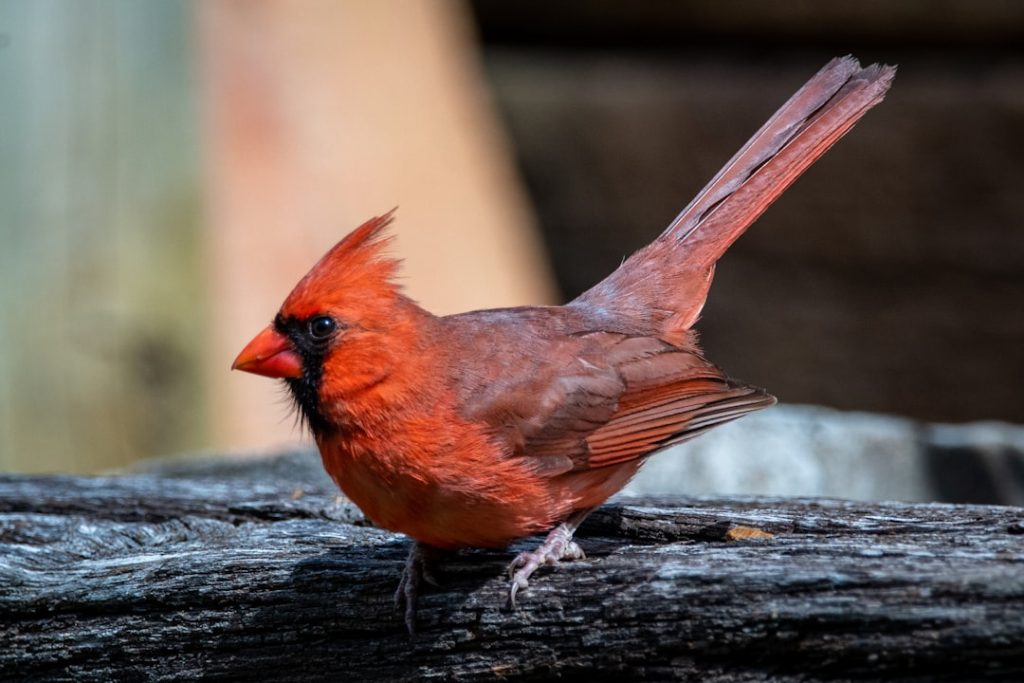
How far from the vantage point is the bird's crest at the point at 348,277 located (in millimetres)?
2828

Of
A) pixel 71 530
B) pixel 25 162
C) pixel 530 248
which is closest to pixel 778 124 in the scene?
pixel 71 530

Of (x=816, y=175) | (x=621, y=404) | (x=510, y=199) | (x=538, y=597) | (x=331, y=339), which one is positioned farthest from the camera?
(x=510, y=199)

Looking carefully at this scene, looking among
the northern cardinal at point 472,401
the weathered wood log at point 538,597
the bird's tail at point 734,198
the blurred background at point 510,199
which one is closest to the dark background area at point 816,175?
the blurred background at point 510,199

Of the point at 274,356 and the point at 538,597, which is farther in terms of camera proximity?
the point at 274,356

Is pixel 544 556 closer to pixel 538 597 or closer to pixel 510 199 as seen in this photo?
pixel 538 597

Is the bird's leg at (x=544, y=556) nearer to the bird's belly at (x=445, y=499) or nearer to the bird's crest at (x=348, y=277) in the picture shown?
the bird's belly at (x=445, y=499)

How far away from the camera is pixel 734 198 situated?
3701mm

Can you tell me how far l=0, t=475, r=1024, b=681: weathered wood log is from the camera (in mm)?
2070

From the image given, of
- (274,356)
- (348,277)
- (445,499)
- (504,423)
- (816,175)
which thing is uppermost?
(816,175)

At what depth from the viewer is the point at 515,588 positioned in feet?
8.09

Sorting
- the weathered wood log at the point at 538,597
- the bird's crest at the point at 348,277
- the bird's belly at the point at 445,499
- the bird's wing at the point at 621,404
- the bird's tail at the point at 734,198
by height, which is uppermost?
the bird's tail at the point at 734,198

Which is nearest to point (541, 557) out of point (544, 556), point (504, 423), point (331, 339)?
point (544, 556)

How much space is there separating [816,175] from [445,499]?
14.1ft

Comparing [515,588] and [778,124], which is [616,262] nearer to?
[778,124]
